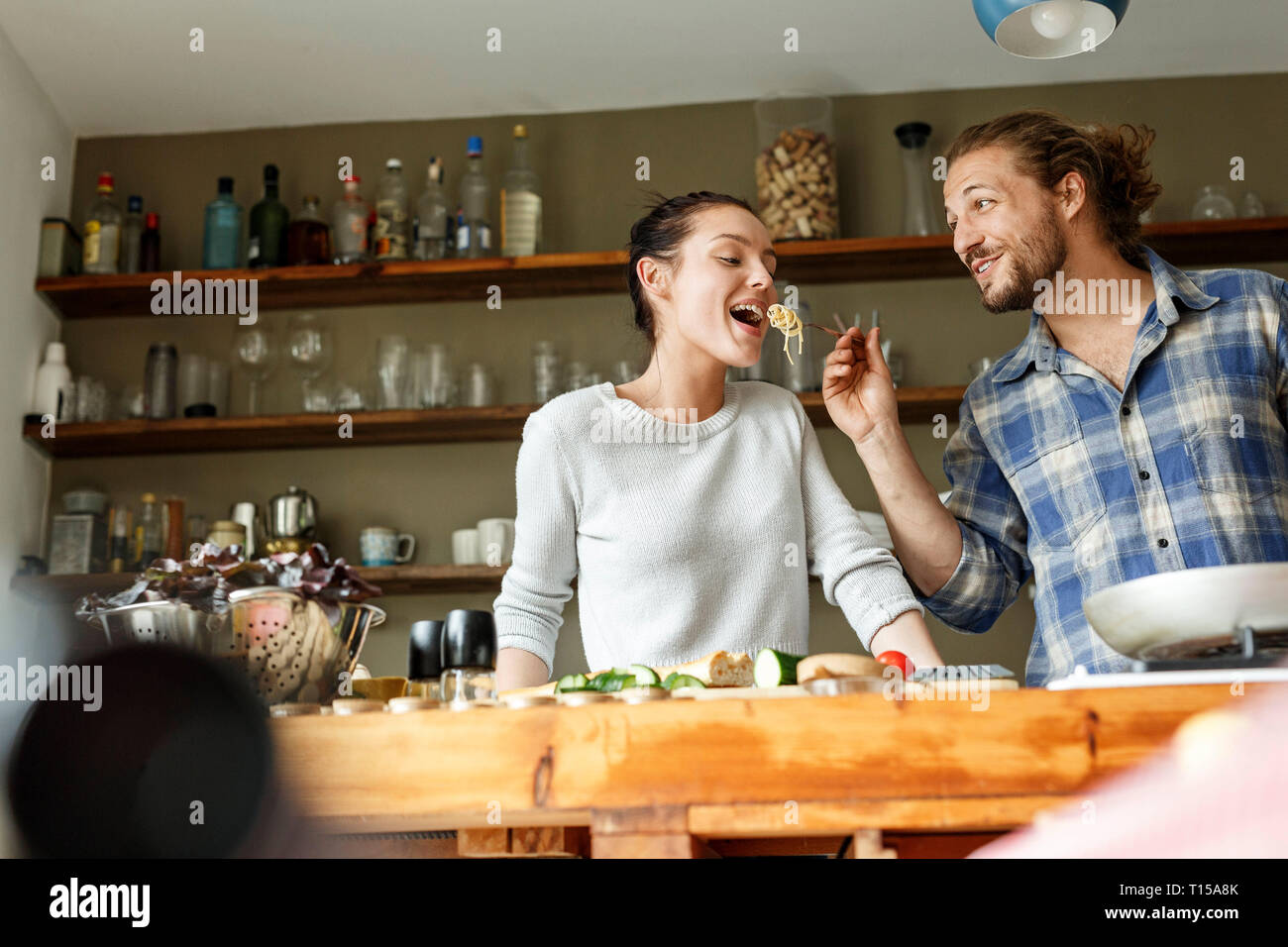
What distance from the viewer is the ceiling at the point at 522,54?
3.15 m

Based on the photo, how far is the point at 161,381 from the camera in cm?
338

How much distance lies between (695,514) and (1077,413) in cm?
59

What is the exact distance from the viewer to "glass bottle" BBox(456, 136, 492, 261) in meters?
3.36

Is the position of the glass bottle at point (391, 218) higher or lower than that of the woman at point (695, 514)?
higher

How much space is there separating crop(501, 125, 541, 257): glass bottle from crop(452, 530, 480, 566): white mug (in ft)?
2.48

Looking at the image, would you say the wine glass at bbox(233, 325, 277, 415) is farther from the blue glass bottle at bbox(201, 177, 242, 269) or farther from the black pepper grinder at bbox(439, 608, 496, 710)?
the black pepper grinder at bbox(439, 608, 496, 710)

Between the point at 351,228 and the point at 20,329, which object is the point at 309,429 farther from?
the point at 20,329

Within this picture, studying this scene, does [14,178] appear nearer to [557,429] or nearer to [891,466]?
[557,429]

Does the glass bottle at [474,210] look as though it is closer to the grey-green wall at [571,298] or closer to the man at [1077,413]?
the grey-green wall at [571,298]

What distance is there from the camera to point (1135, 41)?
3.31 metres

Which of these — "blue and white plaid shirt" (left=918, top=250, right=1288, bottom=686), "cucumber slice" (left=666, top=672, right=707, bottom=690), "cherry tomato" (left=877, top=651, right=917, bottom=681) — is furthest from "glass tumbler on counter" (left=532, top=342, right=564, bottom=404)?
"cucumber slice" (left=666, top=672, right=707, bottom=690)

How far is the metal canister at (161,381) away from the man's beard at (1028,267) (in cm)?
235

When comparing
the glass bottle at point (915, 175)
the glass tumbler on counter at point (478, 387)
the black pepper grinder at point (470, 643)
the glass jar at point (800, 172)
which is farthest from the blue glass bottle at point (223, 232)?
the black pepper grinder at point (470, 643)

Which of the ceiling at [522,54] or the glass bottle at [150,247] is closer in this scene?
the ceiling at [522,54]
